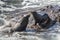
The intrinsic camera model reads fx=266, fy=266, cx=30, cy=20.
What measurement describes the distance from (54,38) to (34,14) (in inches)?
110

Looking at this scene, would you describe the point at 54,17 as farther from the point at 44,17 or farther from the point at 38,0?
the point at 38,0

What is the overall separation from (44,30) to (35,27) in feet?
2.02

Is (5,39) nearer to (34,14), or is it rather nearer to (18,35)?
(18,35)

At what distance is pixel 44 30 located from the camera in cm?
1359

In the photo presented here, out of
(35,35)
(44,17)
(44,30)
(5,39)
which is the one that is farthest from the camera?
(44,17)

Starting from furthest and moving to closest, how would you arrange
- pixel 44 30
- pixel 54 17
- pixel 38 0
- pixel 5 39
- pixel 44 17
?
pixel 38 0 < pixel 54 17 < pixel 44 17 < pixel 44 30 < pixel 5 39

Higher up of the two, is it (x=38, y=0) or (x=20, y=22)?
(x=20, y=22)

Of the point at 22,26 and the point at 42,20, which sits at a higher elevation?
the point at 22,26

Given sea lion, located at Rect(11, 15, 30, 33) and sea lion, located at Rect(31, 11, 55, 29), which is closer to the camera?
sea lion, located at Rect(11, 15, 30, 33)

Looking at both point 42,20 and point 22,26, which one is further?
point 42,20

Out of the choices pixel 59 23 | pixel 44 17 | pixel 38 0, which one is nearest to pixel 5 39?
pixel 44 17

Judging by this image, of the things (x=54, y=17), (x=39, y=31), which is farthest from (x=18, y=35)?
(x=54, y=17)

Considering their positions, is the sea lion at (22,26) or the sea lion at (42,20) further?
the sea lion at (42,20)

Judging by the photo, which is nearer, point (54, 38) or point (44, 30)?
point (54, 38)
